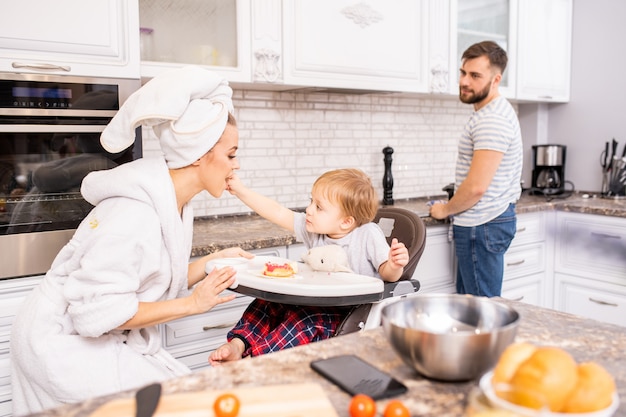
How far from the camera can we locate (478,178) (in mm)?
2756

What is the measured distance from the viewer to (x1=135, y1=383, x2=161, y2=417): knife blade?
0.81 meters

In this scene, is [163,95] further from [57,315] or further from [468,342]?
[468,342]

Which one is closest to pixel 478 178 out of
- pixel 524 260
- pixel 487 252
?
pixel 487 252

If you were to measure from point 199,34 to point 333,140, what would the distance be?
1.15 metres

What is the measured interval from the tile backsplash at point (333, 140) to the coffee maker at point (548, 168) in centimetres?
64

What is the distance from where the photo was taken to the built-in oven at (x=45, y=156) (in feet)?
6.80

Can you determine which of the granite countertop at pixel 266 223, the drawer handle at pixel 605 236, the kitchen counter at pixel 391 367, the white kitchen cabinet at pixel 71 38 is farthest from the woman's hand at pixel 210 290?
the drawer handle at pixel 605 236

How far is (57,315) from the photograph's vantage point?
1.53 metres

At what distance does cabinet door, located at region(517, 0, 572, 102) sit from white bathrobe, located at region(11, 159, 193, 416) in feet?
10.1

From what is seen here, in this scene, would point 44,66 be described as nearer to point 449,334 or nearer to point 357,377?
point 357,377

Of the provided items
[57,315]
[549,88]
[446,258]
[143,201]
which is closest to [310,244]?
[143,201]

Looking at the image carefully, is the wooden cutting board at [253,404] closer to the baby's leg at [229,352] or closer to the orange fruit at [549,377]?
the orange fruit at [549,377]

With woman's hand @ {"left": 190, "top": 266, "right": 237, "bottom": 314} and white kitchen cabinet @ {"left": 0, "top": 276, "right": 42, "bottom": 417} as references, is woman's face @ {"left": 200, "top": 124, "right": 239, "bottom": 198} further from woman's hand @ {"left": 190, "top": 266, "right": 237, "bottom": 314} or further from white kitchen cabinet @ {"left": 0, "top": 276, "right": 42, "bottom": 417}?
white kitchen cabinet @ {"left": 0, "top": 276, "right": 42, "bottom": 417}

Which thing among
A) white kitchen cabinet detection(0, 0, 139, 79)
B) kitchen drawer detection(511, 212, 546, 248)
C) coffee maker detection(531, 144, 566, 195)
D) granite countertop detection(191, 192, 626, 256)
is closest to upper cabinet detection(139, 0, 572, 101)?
white kitchen cabinet detection(0, 0, 139, 79)
